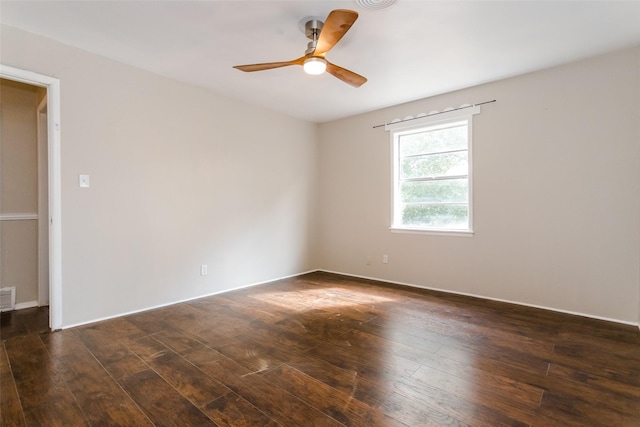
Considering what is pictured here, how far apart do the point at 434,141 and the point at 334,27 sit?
8.61 feet

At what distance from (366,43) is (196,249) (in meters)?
2.91

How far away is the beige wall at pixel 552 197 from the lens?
9.32ft

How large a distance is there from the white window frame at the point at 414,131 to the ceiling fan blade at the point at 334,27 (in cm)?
225

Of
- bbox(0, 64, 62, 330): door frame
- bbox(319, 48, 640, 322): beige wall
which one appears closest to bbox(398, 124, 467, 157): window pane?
bbox(319, 48, 640, 322): beige wall

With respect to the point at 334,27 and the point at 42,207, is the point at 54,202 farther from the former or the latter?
the point at 334,27

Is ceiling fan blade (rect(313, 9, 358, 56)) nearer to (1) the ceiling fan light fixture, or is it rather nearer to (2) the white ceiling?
(1) the ceiling fan light fixture

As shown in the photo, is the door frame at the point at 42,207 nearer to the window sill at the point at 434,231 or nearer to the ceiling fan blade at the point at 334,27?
the ceiling fan blade at the point at 334,27

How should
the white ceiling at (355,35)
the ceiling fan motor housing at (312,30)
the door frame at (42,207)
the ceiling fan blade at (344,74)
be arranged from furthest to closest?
the door frame at (42,207)
the ceiling fan blade at (344,74)
the ceiling fan motor housing at (312,30)
the white ceiling at (355,35)

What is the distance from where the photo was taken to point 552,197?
319 cm

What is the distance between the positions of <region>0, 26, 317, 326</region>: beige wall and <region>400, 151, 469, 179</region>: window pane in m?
1.88

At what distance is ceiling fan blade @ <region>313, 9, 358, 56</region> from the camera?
1.80 meters

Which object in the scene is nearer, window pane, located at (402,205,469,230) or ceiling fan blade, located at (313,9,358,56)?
ceiling fan blade, located at (313,9,358,56)

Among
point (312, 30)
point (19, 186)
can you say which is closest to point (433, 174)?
point (312, 30)

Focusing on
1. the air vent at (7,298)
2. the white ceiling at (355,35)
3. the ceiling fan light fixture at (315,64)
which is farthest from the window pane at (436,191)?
the air vent at (7,298)
